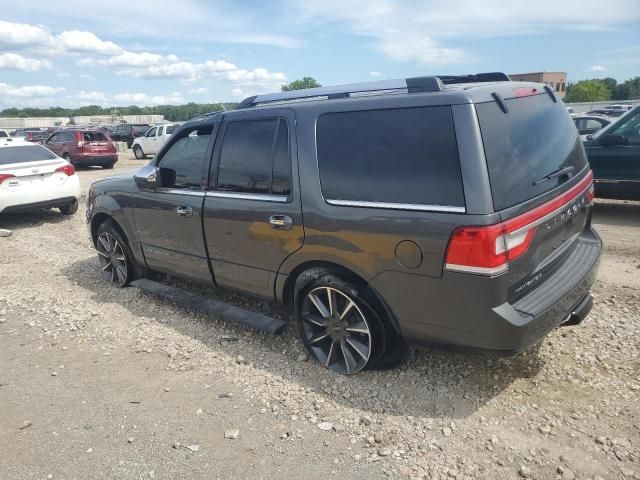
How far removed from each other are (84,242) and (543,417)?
701 centimetres

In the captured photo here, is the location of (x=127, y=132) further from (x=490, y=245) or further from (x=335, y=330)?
(x=490, y=245)

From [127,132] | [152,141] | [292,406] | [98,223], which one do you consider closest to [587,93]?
[127,132]

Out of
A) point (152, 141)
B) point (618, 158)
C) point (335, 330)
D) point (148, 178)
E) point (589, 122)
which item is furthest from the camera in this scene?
point (152, 141)

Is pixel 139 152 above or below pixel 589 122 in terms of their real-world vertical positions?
below

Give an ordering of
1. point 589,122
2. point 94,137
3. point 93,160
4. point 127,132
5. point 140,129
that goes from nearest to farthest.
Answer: point 589,122, point 93,160, point 94,137, point 140,129, point 127,132

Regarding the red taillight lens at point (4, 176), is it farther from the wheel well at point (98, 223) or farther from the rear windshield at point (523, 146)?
the rear windshield at point (523, 146)

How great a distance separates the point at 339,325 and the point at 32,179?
7894 millimetres

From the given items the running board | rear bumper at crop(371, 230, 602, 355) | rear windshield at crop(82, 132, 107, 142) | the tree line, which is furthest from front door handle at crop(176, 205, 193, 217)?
the tree line

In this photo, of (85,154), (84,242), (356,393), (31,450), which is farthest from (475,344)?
(85,154)

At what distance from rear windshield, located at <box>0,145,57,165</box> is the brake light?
8951 mm

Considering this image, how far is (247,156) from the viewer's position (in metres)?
3.75

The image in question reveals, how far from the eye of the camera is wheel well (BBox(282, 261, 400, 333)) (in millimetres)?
3053

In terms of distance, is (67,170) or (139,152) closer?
(67,170)

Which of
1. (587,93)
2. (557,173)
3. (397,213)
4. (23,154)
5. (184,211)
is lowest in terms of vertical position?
(587,93)
